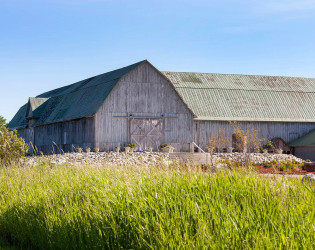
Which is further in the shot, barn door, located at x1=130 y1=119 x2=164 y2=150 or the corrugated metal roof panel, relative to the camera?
the corrugated metal roof panel

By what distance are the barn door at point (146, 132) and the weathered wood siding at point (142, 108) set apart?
1.28 ft

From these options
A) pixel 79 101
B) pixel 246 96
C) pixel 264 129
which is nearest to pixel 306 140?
pixel 264 129

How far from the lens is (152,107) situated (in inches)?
1449

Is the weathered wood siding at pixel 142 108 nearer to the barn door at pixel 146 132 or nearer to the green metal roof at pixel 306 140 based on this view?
the barn door at pixel 146 132

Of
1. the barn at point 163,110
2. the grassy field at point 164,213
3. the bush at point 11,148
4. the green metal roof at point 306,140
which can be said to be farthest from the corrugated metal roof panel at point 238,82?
the grassy field at point 164,213

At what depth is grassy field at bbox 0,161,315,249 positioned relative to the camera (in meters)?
6.62

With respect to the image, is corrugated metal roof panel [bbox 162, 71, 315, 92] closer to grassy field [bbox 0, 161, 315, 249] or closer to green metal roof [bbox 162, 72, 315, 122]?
green metal roof [bbox 162, 72, 315, 122]

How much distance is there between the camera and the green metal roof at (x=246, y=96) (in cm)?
4303

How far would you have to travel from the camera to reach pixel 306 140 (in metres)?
42.4

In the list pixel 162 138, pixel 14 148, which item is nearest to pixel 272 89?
pixel 162 138

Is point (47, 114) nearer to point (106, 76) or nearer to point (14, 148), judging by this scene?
point (106, 76)

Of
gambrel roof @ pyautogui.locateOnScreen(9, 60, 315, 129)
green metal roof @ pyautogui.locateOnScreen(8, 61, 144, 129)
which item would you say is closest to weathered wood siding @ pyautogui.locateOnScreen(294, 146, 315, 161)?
gambrel roof @ pyautogui.locateOnScreen(9, 60, 315, 129)

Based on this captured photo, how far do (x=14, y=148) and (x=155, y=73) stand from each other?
52.7ft

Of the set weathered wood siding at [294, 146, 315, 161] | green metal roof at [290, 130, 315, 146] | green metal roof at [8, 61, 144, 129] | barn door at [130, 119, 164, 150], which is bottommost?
weathered wood siding at [294, 146, 315, 161]
